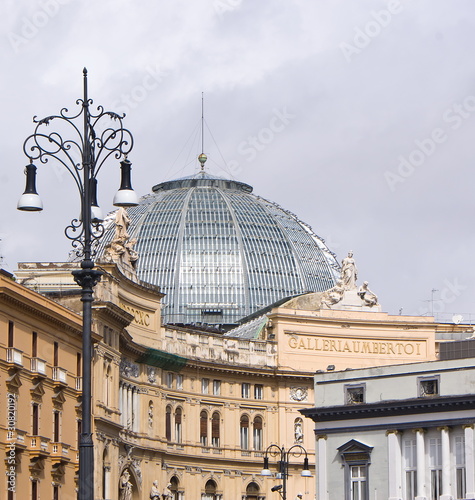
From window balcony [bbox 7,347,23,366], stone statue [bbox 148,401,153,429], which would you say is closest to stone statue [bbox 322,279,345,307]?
stone statue [bbox 148,401,153,429]

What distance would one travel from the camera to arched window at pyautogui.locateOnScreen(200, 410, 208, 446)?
→ 113625 mm

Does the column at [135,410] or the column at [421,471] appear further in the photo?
the column at [135,410]

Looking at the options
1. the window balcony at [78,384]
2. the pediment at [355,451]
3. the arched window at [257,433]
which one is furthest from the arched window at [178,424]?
the pediment at [355,451]

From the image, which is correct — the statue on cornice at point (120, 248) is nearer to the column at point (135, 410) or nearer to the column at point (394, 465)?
the column at point (135, 410)

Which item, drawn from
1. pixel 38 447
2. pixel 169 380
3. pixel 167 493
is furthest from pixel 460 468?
pixel 169 380

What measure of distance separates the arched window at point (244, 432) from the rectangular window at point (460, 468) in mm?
45888

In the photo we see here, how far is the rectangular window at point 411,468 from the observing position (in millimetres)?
73625

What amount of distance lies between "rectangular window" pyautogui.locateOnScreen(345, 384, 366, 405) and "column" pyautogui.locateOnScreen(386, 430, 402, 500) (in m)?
3.15

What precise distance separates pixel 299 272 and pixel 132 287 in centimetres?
5192

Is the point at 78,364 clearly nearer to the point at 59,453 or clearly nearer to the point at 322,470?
the point at 59,453

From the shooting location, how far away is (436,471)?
239 feet

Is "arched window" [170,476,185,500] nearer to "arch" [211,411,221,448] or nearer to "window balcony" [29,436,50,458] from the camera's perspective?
"arch" [211,411,221,448]

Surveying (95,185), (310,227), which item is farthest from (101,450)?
(310,227)

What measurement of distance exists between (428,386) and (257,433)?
148 ft
